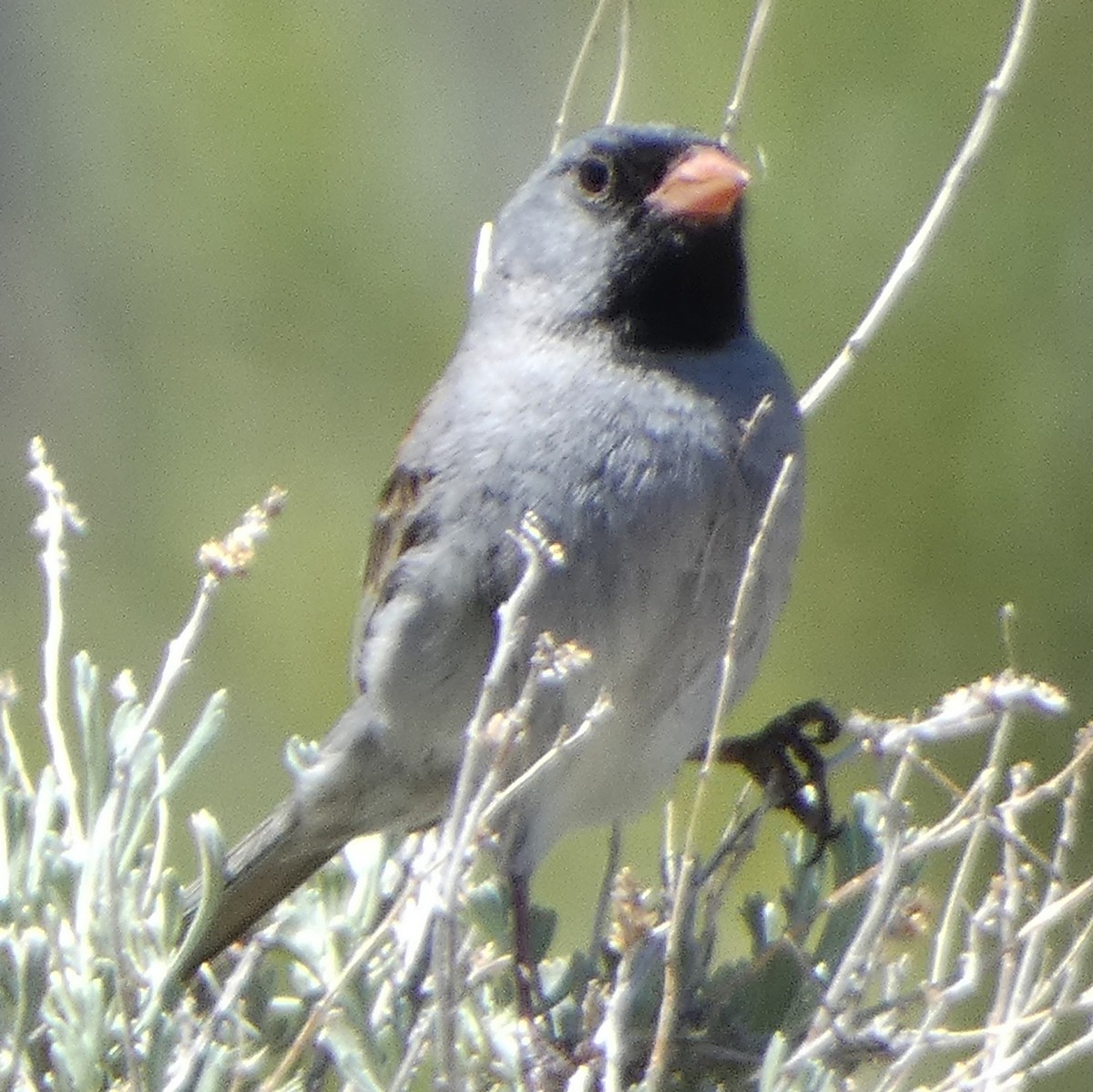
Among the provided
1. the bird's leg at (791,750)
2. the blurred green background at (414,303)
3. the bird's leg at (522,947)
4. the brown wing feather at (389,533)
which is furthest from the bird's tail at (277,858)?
the blurred green background at (414,303)

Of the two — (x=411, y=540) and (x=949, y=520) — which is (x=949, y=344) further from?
(x=411, y=540)

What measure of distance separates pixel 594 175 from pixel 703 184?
20cm

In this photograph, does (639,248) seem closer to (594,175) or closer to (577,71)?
(594,175)

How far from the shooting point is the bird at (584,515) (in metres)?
2.51

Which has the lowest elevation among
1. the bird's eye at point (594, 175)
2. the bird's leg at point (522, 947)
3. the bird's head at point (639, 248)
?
the bird's leg at point (522, 947)

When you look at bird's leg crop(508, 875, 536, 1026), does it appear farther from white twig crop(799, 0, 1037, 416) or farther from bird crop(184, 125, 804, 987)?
white twig crop(799, 0, 1037, 416)

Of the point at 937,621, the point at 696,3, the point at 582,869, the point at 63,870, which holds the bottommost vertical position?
the point at 582,869

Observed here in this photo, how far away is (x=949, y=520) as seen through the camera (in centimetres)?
347

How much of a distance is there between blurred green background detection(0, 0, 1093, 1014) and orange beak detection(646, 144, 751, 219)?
27.8 inches

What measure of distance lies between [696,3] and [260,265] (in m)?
1.10

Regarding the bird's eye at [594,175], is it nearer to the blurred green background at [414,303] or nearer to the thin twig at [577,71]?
the thin twig at [577,71]

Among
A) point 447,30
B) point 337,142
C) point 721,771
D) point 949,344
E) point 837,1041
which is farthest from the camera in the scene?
point 447,30

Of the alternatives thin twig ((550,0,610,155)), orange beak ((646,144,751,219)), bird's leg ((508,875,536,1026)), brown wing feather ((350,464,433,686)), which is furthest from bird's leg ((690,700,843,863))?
thin twig ((550,0,610,155))

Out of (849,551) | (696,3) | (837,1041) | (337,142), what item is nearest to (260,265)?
(337,142)
